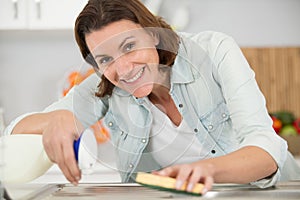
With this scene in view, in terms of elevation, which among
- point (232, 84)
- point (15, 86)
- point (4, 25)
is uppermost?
point (232, 84)

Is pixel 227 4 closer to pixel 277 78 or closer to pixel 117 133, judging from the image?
pixel 277 78

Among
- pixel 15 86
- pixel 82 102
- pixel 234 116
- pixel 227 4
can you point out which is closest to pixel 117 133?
pixel 82 102

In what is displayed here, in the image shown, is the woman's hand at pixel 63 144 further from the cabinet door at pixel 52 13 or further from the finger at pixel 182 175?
the cabinet door at pixel 52 13

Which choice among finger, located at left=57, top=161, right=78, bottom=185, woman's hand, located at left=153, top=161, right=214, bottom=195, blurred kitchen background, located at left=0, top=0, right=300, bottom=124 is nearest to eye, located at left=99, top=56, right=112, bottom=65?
Result: finger, located at left=57, top=161, right=78, bottom=185

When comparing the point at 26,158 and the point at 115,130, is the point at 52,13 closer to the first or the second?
the point at 115,130

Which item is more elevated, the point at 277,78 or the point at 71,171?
the point at 71,171

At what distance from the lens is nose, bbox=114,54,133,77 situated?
2.10 ft

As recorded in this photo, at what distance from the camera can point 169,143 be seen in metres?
0.70

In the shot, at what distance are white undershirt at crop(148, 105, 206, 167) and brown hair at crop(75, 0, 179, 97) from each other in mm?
70

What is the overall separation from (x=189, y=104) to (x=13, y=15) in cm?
69

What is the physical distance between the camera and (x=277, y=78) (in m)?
1.27

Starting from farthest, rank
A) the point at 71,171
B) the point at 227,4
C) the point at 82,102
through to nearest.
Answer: the point at 227,4 → the point at 82,102 → the point at 71,171

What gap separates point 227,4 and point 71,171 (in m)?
0.71

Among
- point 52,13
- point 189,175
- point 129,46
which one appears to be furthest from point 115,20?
point 52,13
